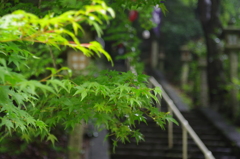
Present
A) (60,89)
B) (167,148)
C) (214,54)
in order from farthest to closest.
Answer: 1. (214,54)
2. (167,148)
3. (60,89)

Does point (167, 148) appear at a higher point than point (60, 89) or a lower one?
lower

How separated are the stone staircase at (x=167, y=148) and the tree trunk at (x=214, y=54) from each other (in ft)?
4.87

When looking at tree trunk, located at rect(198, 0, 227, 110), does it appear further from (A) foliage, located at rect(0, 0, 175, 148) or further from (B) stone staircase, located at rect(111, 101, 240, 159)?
(A) foliage, located at rect(0, 0, 175, 148)

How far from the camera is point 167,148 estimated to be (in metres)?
6.26

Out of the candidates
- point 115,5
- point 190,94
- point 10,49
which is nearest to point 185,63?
point 190,94

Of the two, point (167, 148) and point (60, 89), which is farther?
point (167, 148)

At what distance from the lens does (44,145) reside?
20.5 ft

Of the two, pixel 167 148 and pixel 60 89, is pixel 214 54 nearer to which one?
pixel 167 148

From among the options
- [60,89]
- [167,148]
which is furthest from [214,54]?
[60,89]

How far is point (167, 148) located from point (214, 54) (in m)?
4.14

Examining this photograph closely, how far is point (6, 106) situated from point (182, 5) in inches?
726

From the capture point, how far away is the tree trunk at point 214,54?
27.8ft

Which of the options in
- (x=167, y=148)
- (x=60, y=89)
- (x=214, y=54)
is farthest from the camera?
(x=214, y=54)

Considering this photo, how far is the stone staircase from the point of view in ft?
19.8
